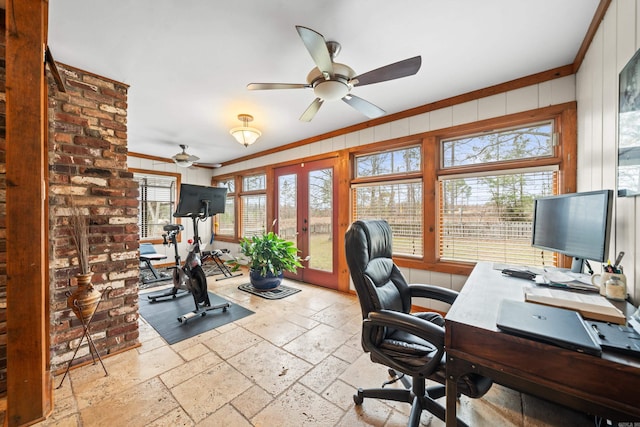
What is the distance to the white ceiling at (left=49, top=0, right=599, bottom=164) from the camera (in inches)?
59.9

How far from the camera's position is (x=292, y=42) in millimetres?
1803

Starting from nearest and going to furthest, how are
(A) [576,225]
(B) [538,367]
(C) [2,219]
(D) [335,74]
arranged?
(B) [538,367]
(A) [576,225]
(C) [2,219]
(D) [335,74]

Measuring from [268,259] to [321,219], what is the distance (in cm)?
106

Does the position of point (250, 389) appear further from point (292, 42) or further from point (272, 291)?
point (292, 42)

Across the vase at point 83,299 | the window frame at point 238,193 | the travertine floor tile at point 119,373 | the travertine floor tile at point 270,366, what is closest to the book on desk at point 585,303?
the travertine floor tile at point 270,366

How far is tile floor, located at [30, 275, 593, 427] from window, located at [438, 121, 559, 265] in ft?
4.34

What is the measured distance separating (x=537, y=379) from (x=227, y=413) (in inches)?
61.4

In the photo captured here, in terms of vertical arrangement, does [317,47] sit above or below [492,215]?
above

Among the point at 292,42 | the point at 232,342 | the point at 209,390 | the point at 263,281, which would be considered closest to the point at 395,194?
the point at 292,42

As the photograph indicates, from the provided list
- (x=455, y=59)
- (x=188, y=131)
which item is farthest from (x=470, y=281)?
(x=188, y=131)

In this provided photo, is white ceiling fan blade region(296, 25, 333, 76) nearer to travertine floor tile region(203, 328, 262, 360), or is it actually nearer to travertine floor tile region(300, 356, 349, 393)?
travertine floor tile region(300, 356, 349, 393)

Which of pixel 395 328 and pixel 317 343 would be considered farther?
pixel 317 343

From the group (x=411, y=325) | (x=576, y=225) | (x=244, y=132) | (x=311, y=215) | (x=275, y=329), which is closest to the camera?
(x=411, y=325)

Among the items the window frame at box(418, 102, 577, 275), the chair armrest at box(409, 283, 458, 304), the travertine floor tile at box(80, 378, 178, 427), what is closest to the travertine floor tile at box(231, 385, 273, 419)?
the travertine floor tile at box(80, 378, 178, 427)
